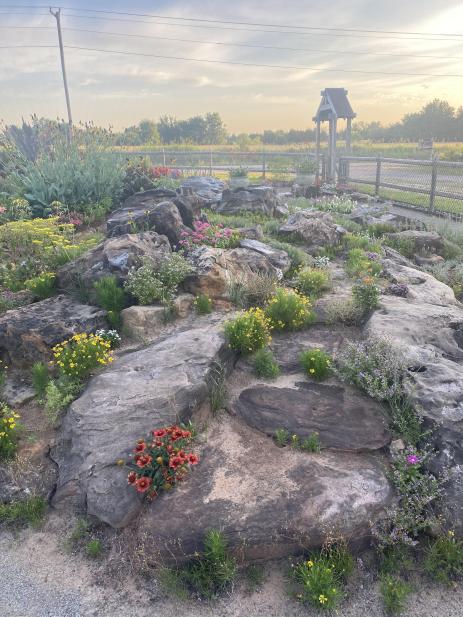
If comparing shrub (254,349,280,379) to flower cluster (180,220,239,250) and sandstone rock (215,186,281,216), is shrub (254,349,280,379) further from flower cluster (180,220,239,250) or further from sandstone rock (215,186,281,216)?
sandstone rock (215,186,281,216)

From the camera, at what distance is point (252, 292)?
22.4 feet

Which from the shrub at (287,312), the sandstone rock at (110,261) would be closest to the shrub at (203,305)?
the shrub at (287,312)

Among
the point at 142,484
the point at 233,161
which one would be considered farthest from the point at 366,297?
the point at 233,161

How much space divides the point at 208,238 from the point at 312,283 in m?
2.40

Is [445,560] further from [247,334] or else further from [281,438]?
[247,334]

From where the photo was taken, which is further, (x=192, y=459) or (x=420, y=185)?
(x=420, y=185)

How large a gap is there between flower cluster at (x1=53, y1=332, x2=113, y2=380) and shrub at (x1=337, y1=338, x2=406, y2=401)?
103 inches

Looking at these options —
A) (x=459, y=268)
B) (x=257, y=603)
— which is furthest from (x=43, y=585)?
(x=459, y=268)

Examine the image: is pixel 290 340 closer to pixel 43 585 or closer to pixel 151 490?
pixel 151 490

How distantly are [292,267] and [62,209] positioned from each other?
594cm

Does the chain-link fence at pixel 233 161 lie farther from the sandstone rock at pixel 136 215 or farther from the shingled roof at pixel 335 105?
the sandstone rock at pixel 136 215

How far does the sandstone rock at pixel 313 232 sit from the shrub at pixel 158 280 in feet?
11.4

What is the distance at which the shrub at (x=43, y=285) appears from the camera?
7031mm

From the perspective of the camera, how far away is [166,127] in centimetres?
5481
